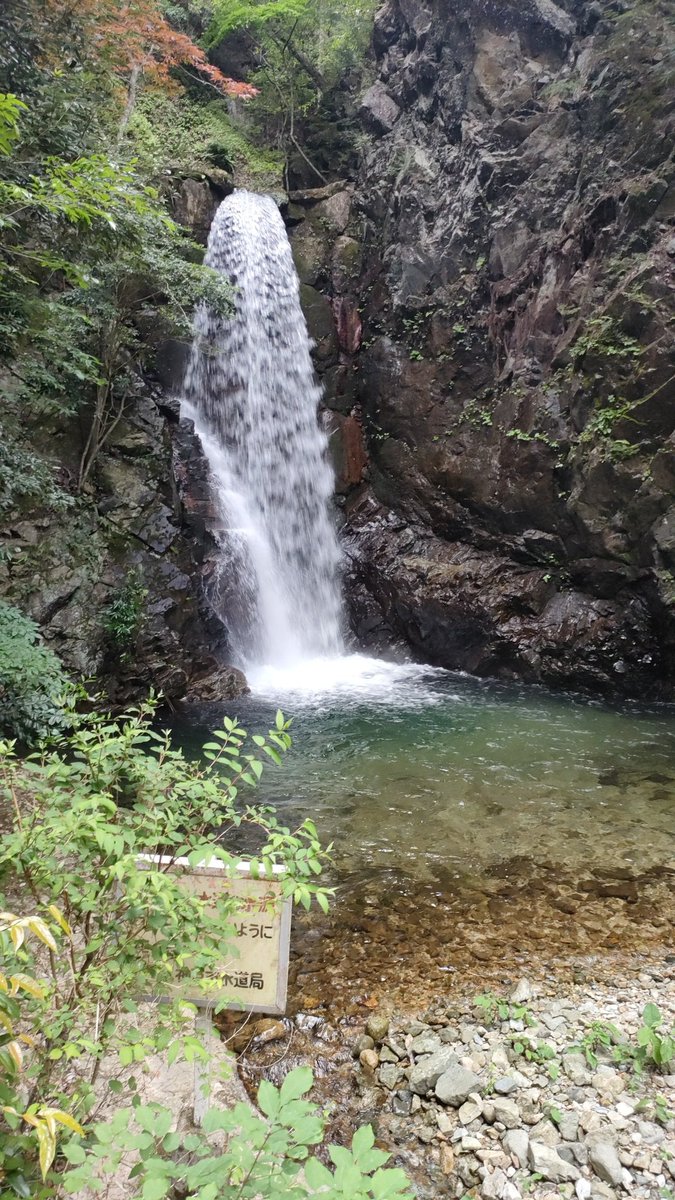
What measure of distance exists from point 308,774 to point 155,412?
7.00m

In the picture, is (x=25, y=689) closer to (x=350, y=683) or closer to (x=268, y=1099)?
(x=268, y=1099)

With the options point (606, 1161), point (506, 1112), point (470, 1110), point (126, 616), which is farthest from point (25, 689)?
Answer: point (606, 1161)

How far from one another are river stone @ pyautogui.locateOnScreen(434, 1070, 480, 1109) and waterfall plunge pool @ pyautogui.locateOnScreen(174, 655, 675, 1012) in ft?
2.05

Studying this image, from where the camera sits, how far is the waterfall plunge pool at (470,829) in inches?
148

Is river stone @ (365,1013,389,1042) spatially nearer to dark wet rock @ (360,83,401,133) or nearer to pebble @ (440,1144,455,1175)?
pebble @ (440,1144,455,1175)

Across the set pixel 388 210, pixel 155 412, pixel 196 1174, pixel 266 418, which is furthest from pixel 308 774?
pixel 388 210

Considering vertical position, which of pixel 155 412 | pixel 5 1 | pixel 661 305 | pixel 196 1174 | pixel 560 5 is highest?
pixel 560 5

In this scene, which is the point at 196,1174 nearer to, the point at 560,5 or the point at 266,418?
the point at 266,418

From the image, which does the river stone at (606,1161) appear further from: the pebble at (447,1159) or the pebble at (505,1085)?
the pebble at (447,1159)

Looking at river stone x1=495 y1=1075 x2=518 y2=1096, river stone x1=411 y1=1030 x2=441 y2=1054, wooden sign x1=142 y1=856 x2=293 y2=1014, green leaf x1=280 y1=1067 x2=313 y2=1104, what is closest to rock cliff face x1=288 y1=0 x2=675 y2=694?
river stone x1=411 y1=1030 x2=441 y2=1054

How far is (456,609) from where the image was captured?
39.1 feet

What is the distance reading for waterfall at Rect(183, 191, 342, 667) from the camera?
12289 millimetres

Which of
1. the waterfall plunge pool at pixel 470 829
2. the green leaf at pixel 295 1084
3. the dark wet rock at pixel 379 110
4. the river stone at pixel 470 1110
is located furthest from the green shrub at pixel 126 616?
the dark wet rock at pixel 379 110

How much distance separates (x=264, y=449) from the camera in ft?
44.8
